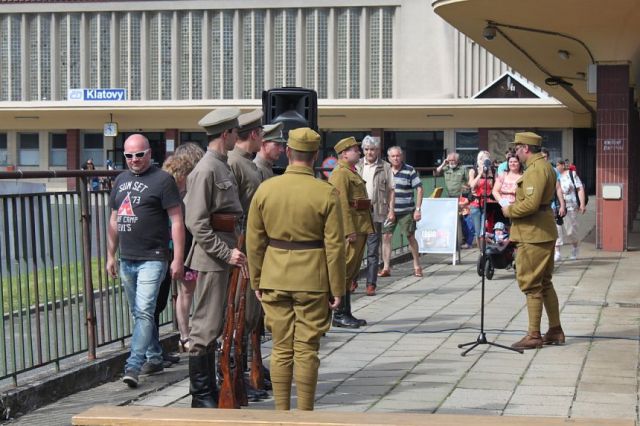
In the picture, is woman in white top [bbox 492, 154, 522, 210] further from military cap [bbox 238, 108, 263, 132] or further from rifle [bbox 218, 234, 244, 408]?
rifle [bbox 218, 234, 244, 408]

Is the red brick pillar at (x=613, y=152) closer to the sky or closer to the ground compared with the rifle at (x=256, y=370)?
closer to the sky

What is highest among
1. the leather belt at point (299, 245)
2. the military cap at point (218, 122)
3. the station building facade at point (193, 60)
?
the station building facade at point (193, 60)

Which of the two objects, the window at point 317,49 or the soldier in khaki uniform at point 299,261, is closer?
the soldier in khaki uniform at point 299,261

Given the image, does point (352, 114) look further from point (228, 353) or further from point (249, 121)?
point (228, 353)

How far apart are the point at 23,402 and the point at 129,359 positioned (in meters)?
1.07

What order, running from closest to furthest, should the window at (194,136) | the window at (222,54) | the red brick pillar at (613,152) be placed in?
the red brick pillar at (613,152) → the window at (194,136) → the window at (222,54)

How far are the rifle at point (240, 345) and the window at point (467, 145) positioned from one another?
46.9 m

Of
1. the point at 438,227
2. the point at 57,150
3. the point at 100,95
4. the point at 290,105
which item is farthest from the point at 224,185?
the point at 57,150

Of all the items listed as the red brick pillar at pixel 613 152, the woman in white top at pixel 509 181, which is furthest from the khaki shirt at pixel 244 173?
the red brick pillar at pixel 613 152

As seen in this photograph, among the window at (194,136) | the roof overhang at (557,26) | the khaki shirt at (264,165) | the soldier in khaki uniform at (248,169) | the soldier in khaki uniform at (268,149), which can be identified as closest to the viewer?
the soldier in khaki uniform at (248,169)

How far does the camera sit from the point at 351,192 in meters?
11.2

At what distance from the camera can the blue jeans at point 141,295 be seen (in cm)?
874

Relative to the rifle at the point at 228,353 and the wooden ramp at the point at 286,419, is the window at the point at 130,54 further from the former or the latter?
the wooden ramp at the point at 286,419

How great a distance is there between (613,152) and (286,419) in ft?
58.5
